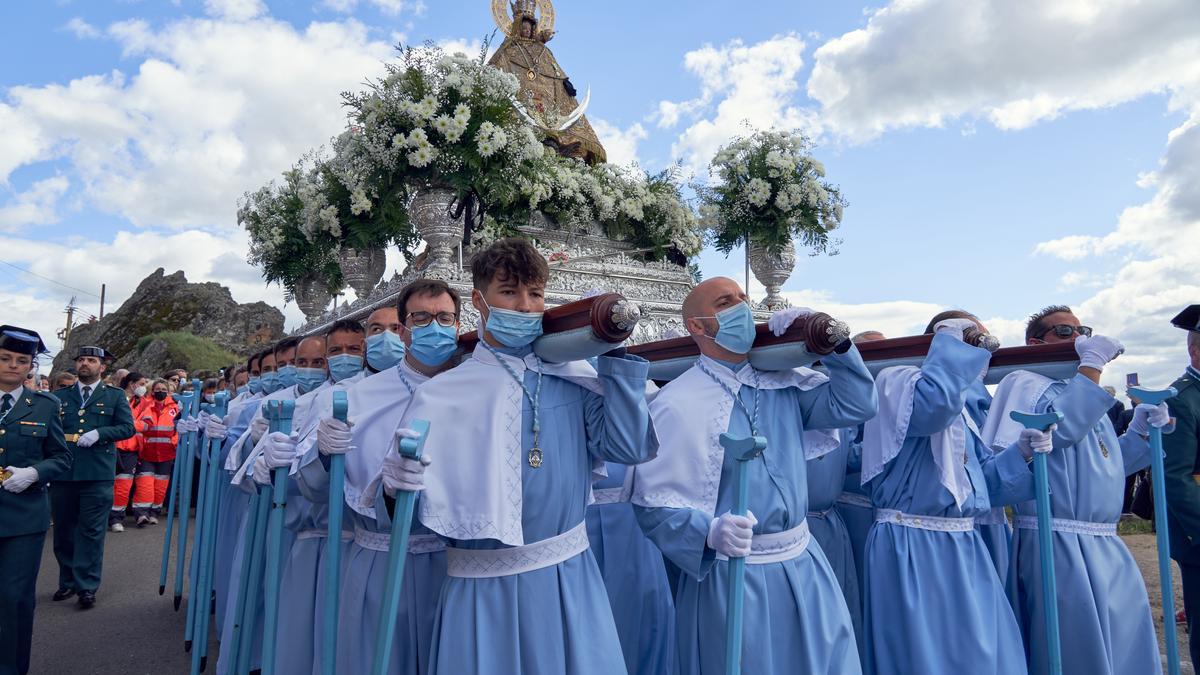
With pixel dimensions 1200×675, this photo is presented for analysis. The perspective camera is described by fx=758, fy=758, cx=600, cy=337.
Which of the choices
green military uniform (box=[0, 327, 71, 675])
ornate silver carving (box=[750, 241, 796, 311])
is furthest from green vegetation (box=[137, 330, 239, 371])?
green military uniform (box=[0, 327, 71, 675])

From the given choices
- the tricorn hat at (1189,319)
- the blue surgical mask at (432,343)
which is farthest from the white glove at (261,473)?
the tricorn hat at (1189,319)

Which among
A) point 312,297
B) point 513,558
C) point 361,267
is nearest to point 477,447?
point 513,558

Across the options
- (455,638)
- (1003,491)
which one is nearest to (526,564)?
(455,638)

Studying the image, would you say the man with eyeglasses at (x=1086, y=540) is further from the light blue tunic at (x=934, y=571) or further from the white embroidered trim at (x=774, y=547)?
the white embroidered trim at (x=774, y=547)

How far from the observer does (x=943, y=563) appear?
344 centimetres

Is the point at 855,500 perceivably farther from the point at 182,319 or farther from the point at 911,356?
the point at 182,319

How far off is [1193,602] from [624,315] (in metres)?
4.19

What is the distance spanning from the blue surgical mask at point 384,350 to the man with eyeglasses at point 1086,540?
3282 millimetres

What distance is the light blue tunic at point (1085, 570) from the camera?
3627mm

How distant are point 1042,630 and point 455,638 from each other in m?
2.93

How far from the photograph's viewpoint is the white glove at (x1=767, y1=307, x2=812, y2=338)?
291 cm

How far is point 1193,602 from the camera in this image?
4.34m

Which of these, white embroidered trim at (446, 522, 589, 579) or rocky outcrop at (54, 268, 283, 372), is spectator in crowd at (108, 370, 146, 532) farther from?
rocky outcrop at (54, 268, 283, 372)

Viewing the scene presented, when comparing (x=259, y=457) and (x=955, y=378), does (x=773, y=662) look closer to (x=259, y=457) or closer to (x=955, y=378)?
(x=955, y=378)
